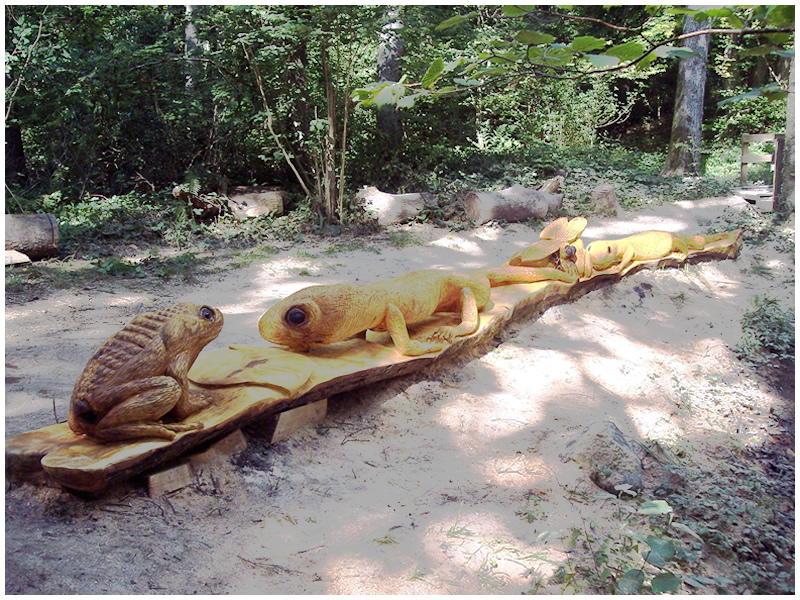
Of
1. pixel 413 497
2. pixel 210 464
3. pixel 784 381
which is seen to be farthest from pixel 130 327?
pixel 784 381

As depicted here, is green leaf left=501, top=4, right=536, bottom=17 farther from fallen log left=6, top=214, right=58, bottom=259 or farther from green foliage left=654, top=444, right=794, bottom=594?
fallen log left=6, top=214, right=58, bottom=259

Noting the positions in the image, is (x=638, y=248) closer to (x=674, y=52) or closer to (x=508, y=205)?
(x=508, y=205)

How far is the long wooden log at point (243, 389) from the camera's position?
2.42m

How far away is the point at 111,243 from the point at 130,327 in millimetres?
5506

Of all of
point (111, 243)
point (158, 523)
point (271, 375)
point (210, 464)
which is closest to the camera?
point (158, 523)

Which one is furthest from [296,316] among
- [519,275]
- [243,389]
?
[519,275]

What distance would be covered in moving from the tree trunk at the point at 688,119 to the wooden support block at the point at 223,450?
11.1 meters

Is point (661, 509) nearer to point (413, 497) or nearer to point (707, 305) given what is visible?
point (413, 497)

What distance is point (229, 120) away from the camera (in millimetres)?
9305

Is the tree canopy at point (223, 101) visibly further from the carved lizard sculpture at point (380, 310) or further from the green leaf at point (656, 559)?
the green leaf at point (656, 559)

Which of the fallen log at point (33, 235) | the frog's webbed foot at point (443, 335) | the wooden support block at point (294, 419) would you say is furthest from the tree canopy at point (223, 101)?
the wooden support block at point (294, 419)

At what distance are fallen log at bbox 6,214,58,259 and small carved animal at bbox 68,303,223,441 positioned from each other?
488cm

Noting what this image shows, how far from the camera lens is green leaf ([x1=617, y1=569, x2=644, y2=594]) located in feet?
7.14

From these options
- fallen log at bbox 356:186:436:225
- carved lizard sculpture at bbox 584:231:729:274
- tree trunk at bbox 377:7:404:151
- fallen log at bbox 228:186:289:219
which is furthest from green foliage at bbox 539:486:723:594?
tree trunk at bbox 377:7:404:151
